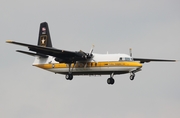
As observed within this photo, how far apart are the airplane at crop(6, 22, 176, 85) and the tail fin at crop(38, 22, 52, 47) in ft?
7.13

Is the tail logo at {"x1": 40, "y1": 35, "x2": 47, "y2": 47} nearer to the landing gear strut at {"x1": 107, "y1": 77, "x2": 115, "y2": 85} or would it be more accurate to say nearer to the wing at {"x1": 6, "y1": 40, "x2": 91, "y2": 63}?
the wing at {"x1": 6, "y1": 40, "x2": 91, "y2": 63}

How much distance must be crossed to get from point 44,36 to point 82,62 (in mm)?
7612

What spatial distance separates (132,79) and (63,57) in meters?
7.30

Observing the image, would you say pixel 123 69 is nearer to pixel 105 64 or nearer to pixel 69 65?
pixel 105 64

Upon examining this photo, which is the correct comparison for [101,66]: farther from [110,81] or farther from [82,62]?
[82,62]

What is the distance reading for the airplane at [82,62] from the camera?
4934 cm

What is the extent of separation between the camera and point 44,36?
57812 mm

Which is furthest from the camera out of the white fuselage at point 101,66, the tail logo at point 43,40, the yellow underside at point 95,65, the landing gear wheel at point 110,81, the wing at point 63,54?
the tail logo at point 43,40

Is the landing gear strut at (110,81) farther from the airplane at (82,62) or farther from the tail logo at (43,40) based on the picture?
the tail logo at (43,40)

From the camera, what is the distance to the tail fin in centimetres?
5747

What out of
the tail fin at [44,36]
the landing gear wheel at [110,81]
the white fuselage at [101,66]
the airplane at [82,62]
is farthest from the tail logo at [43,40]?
the landing gear wheel at [110,81]

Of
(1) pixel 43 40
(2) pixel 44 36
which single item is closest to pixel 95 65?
(1) pixel 43 40

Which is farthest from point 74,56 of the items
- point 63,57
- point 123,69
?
point 123,69

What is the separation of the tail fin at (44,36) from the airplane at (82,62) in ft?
7.13
